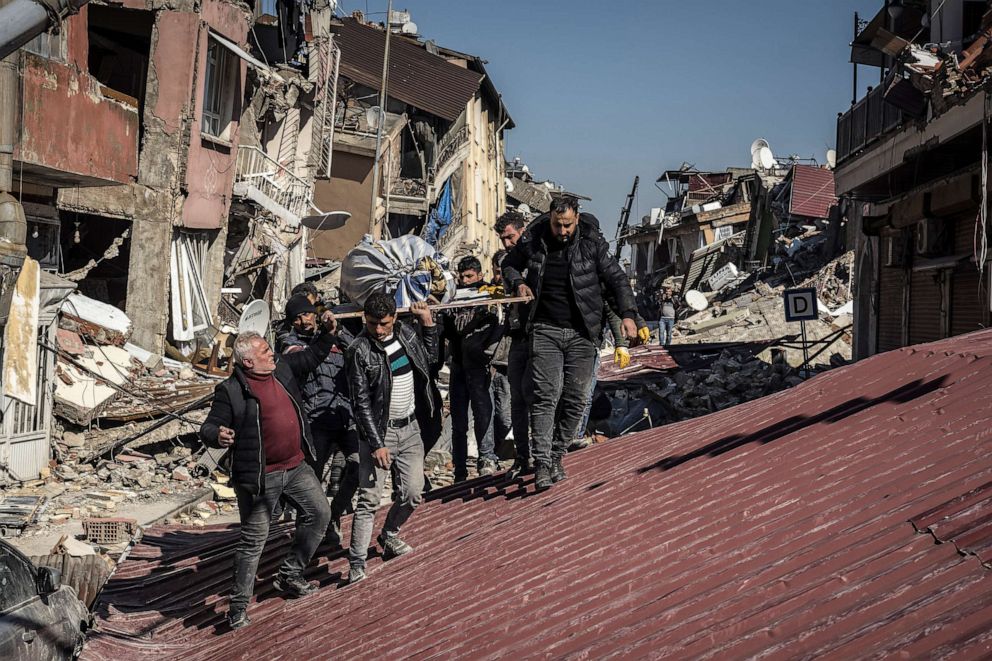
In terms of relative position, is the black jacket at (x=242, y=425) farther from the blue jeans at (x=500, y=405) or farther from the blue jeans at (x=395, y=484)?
the blue jeans at (x=500, y=405)

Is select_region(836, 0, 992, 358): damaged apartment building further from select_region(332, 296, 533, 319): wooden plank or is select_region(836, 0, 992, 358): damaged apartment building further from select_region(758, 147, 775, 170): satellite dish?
select_region(758, 147, 775, 170): satellite dish

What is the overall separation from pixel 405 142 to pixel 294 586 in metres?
33.1

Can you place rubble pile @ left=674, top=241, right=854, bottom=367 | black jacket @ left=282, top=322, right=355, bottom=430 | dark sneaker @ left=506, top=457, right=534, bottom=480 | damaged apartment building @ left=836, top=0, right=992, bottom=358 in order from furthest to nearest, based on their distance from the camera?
rubble pile @ left=674, top=241, right=854, bottom=367 → damaged apartment building @ left=836, top=0, right=992, bottom=358 → dark sneaker @ left=506, top=457, right=534, bottom=480 → black jacket @ left=282, top=322, right=355, bottom=430

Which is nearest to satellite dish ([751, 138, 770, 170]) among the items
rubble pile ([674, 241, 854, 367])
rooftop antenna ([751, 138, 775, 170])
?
rooftop antenna ([751, 138, 775, 170])

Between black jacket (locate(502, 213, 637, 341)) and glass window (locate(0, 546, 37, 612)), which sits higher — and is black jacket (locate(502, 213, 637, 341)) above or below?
above

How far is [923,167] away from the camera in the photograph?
18.0m

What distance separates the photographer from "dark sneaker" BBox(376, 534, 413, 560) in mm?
7387

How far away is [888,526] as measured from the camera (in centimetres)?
389

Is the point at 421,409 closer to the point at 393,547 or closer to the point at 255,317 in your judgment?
the point at 393,547

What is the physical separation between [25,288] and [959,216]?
1404cm

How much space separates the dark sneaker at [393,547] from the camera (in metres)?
7.39

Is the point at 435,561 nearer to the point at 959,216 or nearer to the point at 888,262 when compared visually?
the point at 959,216

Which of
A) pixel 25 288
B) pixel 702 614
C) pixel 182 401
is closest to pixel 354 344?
pixel 702 614

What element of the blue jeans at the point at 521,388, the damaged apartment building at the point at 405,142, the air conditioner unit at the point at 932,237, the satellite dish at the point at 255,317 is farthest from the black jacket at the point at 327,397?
the damaged apartment building at the point at 405,142
